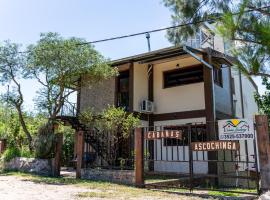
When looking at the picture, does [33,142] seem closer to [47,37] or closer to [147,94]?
[47,37]

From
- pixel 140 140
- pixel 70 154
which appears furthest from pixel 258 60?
pixel 70 154

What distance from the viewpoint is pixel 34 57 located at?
13547mm

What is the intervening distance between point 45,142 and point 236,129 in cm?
863

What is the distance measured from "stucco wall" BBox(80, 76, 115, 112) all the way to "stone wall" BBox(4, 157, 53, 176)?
4934mm

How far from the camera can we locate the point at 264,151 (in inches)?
294

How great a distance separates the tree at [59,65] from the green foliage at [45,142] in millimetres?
541

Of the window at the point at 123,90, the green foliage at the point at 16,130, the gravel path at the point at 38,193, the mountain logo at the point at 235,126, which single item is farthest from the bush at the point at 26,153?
the mountain logo at the point at 235,126

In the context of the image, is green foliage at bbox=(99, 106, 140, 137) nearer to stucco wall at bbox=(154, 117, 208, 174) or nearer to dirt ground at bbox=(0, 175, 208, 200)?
stucco wall at bbox=(154, 117, 208, 174)

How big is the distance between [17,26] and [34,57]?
5.45 ft

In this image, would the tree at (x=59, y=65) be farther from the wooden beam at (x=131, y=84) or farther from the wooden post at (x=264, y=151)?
the wooden post at (x=264, y=151)

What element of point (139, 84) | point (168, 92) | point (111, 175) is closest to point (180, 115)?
point (168, 92)

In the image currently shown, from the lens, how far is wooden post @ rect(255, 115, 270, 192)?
291 inches

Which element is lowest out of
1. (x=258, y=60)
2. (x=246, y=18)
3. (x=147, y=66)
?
(x=258, y=60)

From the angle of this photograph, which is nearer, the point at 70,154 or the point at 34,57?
the point at 34,57
